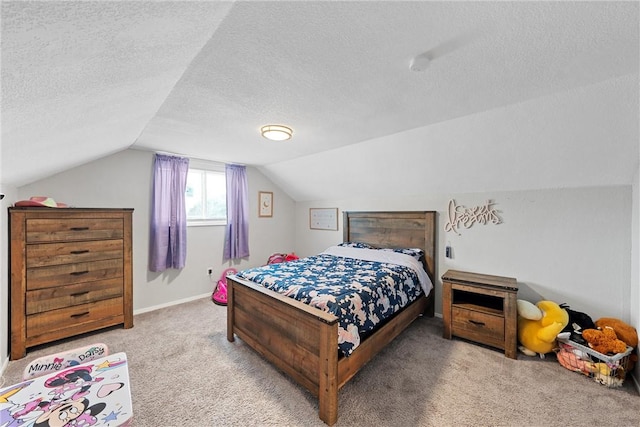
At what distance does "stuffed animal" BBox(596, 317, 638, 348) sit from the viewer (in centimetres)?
201

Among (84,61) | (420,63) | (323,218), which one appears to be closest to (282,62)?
(420,63)

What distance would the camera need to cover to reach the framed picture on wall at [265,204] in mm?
4648

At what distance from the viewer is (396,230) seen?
11.8ft

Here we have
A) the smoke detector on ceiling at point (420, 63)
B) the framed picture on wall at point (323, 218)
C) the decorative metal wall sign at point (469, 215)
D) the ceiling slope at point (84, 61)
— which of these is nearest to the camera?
the ceiling slope at point (84, 61)

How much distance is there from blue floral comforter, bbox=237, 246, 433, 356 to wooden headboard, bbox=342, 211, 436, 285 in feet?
1.08

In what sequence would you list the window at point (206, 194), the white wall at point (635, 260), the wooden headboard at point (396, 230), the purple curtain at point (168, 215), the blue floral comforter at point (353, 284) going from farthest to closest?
1. the window at point (206, 194)
2. the purple curtain at point (168, 215)
3. the wooden headboard at point (396, 230)
4. the white wall at point (635, 260)
5. the blue floral comforter at point (353, 284)

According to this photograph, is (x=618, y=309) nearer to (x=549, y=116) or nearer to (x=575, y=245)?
(x=575, y=245)

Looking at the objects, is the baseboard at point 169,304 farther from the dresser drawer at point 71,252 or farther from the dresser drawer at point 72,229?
the dresser drawer at point 72,229

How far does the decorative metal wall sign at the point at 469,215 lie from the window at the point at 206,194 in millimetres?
3341

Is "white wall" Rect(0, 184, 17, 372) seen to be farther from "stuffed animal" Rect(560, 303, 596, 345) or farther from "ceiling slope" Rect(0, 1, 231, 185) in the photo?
"stuffed animal" Rect(560, 303, 596, 345)

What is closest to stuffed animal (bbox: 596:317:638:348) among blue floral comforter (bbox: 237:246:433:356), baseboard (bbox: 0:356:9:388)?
blue floral comforter (bbox: 237:246:433:356)

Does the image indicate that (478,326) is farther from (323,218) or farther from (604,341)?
(323,218)

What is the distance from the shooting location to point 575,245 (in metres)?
2.43

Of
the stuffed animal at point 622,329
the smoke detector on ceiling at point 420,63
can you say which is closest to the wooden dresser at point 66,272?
the smoke detector on ceiling at point 420,63
